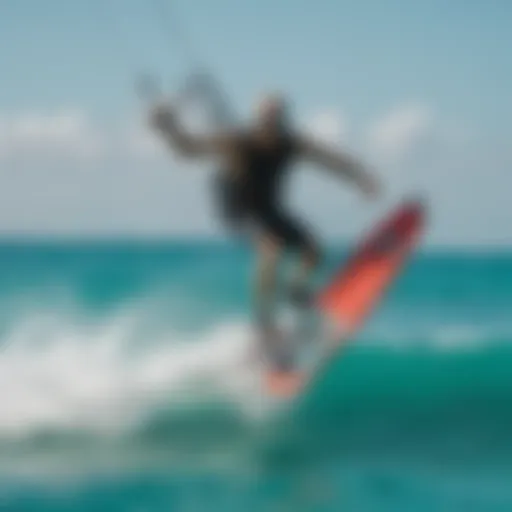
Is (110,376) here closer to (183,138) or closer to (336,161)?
(183,138)

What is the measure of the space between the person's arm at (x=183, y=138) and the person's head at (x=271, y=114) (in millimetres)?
64

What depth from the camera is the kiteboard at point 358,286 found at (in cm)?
252

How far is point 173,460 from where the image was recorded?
2512 millimetres

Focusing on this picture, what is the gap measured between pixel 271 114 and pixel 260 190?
0.13m

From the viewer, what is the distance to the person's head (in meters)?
2.48

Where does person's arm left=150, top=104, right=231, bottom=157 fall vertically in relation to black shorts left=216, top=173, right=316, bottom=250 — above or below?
above

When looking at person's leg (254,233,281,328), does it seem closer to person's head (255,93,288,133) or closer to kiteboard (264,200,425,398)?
kiteboard (264,200,425,398)

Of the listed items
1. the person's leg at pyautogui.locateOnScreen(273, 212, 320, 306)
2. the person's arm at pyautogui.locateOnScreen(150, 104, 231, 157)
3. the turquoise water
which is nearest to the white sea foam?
the turquoise water

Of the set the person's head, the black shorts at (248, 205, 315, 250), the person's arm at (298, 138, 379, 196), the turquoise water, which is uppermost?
the person's head

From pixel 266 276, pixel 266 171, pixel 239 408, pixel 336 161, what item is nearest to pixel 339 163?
pixel 336 161

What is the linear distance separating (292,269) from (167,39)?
443 mm

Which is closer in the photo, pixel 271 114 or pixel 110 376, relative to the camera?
pixel 271 114

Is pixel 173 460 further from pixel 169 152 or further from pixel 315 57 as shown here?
pixel 315 57

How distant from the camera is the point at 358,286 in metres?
2.52
